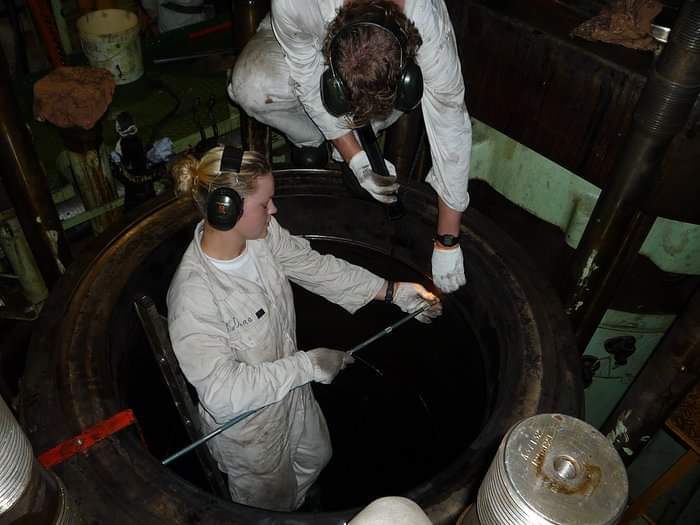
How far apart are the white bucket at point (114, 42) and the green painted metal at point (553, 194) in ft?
7.11

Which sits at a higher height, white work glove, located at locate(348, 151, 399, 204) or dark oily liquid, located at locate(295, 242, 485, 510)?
white work glove, located at locate(348, 151, 399, 204)

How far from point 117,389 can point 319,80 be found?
1282mm

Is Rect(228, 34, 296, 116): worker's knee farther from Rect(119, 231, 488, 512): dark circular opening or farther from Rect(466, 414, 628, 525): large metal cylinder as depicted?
Rect(466, 414, 628, 525): large metal cylinder

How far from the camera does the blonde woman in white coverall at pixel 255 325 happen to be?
1.70 meters

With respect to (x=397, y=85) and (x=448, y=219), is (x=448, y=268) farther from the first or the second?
(x=397, y=85)

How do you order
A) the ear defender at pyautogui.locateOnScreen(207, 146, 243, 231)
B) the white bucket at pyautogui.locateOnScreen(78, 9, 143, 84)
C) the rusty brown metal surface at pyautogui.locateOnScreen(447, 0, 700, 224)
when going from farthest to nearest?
1. the white bucket at pyautogui.locateOnScreen(78, 9, 143, 84)
2. the rusty brown metal surface at pyautogui.locateOnScreen(447, 0, 700, 224)
3. the ear defender at pyautogui.locateOnScreen(207, 146, 243, 231)

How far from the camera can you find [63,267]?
2.64 metres

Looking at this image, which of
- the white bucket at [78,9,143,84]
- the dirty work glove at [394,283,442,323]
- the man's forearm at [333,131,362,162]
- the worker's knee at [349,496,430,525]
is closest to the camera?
the worker's knee at [349,496,430,525]

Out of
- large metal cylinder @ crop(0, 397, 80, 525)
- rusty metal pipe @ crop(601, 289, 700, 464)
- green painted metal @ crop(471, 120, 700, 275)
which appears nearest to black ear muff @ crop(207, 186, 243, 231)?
large metal cylinder @ crop(0, 397, 80, 525)

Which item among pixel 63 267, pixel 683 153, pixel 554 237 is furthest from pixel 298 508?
pixel 683 153

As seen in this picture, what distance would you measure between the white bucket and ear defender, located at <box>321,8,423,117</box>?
2.16m

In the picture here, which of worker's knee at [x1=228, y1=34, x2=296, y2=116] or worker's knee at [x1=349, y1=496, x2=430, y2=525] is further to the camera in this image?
worker's knee at [x1=228, y1=34, x2=296, y2=116]

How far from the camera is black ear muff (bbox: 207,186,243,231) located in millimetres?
1610

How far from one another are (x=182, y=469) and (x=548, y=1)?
2.55 m
